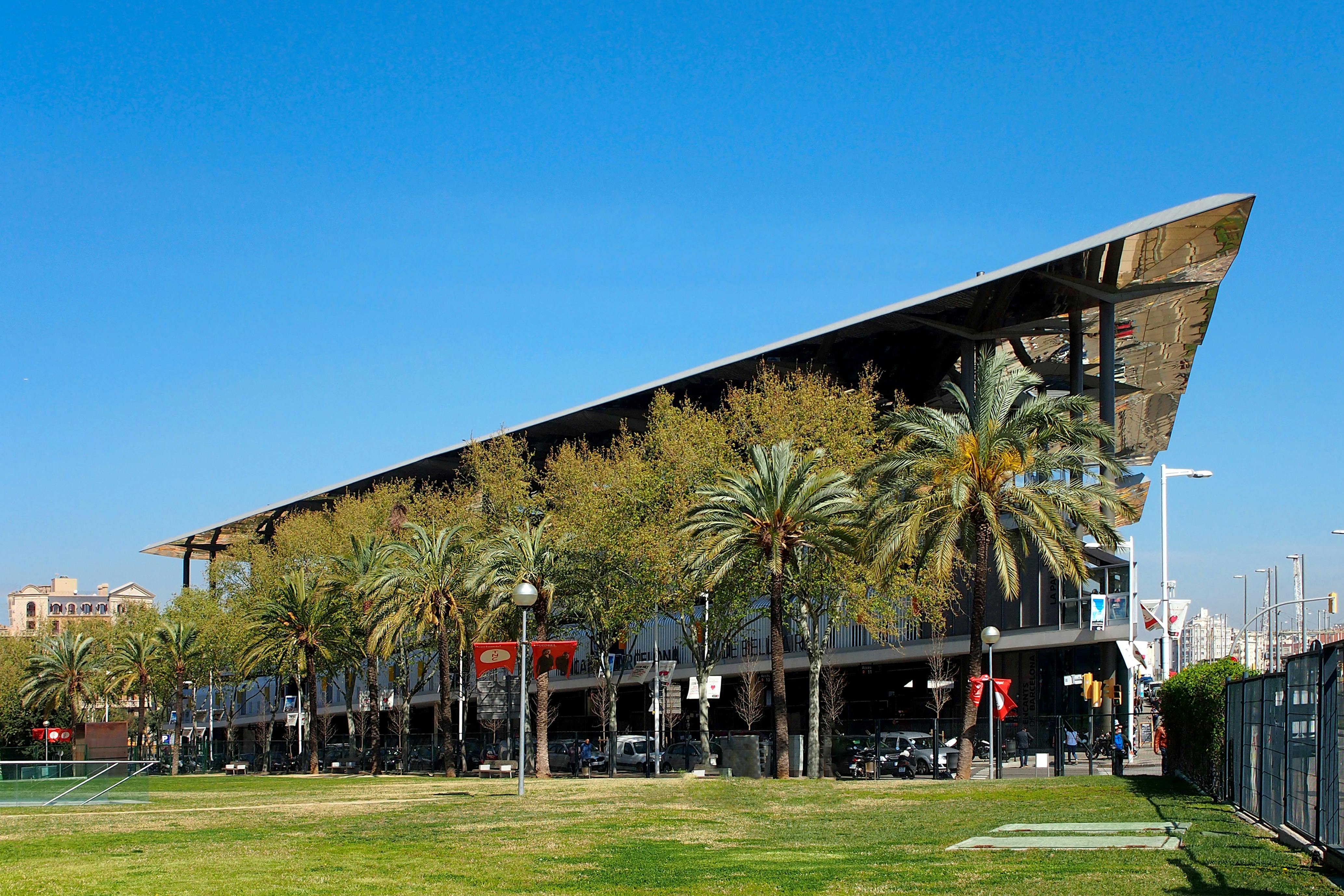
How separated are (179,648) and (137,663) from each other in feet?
13.0

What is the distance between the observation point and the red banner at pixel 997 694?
37.9m

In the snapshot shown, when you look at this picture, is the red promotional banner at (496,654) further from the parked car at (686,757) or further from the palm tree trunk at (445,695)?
the parked car at (686,757)

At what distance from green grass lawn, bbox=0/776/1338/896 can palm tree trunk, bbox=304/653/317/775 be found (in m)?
34.6

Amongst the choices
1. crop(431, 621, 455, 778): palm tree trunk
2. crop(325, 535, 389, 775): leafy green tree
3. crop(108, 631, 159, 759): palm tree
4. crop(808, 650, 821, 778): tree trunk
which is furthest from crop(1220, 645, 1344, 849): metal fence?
crop(108, 631, 159, 759): palm tree

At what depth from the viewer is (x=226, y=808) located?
2798cm

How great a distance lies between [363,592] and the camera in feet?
197

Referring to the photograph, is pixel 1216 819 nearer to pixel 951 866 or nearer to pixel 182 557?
pixel 951 866

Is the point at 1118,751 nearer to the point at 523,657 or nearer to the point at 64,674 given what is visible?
the point at 523,657

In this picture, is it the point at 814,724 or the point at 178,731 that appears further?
the point at 178,731

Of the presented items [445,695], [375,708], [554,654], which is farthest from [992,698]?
[375,708]

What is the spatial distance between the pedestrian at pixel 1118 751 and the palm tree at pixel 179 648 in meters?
57.6

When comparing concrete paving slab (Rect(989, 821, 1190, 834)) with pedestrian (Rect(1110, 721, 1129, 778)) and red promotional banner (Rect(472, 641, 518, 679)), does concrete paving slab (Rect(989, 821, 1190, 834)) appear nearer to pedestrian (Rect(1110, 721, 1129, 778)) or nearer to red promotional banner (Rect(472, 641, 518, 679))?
pedestrian (Rect(1110, 721, 1129, 778))

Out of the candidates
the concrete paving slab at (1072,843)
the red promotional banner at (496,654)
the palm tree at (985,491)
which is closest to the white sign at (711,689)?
the palm tree at (985,491)

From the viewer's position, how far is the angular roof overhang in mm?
49812
